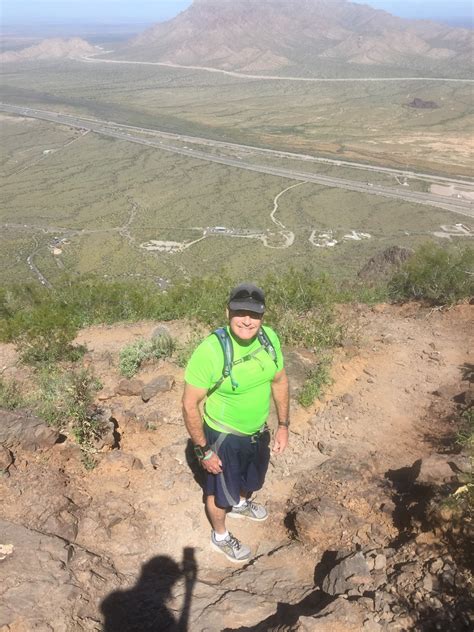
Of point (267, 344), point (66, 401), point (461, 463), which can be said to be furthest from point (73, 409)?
point (461, 463)

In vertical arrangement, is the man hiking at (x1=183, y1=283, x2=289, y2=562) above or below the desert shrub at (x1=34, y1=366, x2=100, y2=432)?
above

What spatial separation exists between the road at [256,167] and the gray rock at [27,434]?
53670mm

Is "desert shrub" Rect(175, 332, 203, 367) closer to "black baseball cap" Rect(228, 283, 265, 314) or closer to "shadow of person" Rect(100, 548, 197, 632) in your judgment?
"shadow of person" Rect(100, 548, 197, 632)

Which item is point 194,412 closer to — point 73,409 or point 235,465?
point 235,465

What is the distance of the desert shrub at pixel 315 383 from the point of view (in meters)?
5.47

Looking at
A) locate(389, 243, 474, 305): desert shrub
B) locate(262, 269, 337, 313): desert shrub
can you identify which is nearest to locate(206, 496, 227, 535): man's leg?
locate(262, 269, 337, 313): desert shrub

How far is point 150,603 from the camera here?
10.3 feet

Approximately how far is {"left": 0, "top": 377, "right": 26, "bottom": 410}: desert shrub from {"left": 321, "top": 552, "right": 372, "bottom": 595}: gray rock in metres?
3.50

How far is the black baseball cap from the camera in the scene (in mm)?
2945

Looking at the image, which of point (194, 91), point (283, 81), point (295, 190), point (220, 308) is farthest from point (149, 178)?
point (283, 81)

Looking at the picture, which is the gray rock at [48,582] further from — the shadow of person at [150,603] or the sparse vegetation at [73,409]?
the sparse vegetation at [73,409]

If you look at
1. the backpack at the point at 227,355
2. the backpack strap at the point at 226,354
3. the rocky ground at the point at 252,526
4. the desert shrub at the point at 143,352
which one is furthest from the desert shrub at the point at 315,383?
the backpack strap at the point at 226,354

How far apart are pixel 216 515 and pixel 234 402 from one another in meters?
1.05

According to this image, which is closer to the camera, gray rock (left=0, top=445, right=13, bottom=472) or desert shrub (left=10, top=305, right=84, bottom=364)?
gray rock (left=0, top=445, right=13, bottom=472)
